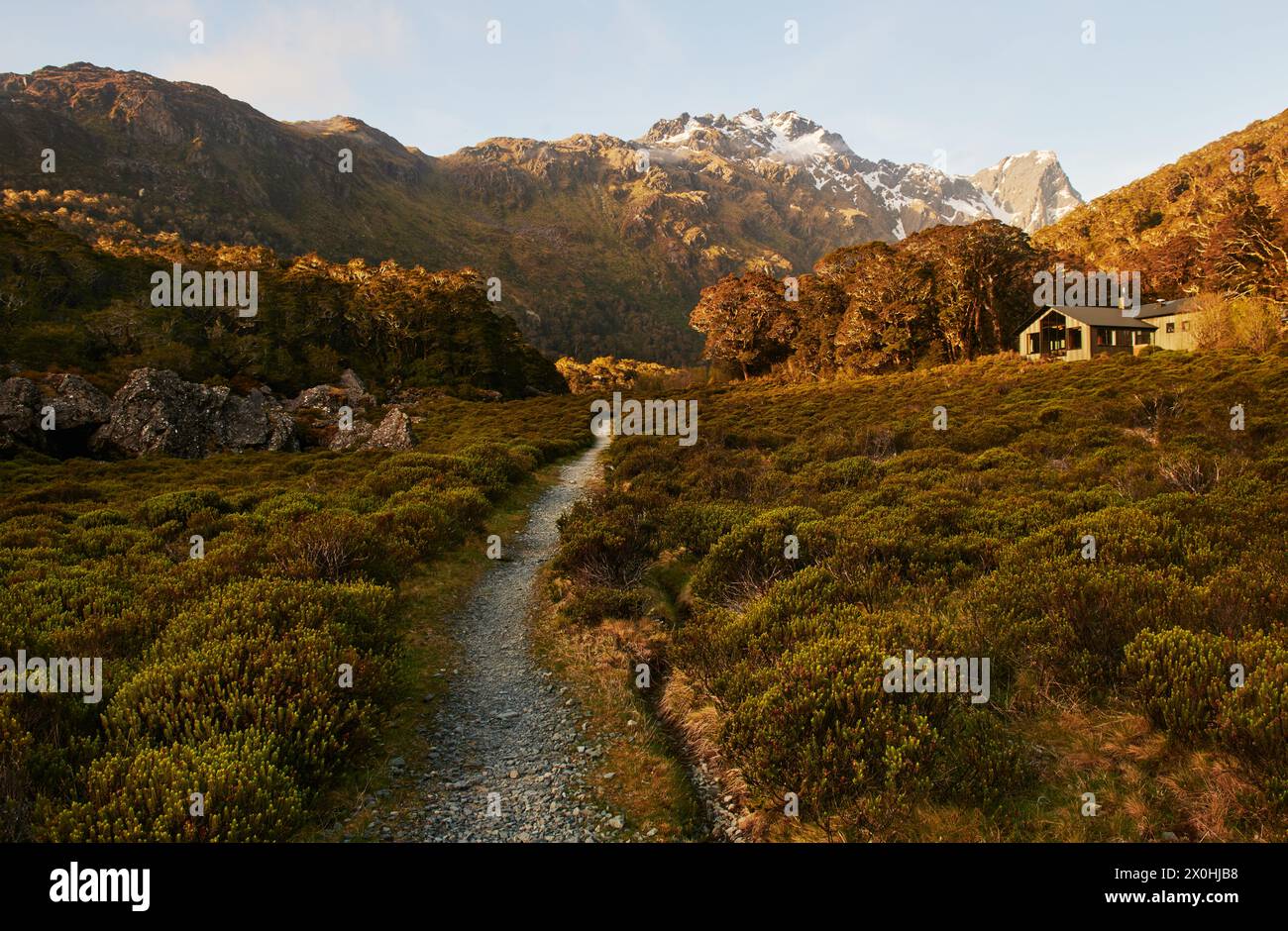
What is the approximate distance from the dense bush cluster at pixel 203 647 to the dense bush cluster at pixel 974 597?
11.4 ft

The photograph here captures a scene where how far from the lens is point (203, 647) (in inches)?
224

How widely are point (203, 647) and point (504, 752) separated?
10.7 feet

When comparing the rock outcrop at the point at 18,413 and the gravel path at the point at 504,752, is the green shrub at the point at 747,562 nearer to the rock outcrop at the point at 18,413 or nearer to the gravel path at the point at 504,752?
the gravel path at the point at 504,752

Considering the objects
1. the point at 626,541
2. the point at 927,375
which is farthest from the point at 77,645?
the point at 927,375

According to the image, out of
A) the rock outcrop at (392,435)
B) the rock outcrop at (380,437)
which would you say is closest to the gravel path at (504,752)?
the rock outcrop at (392,435)

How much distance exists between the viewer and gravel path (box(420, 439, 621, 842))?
182 inches

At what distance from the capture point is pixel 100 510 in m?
14.3

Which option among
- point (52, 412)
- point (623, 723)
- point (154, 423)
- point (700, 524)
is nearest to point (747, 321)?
point (154, 423)

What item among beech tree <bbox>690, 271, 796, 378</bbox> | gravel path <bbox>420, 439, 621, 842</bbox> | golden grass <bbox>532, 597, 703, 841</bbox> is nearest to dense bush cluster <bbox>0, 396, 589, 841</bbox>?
gravel path <bbox>420, 439, 621, 842</bbox>

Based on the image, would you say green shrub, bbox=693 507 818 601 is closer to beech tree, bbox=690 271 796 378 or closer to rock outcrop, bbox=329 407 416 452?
rock outcrop, bbox=329 407 416 452

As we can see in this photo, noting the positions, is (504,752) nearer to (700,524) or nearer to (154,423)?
(700,524)

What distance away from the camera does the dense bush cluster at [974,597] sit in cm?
422

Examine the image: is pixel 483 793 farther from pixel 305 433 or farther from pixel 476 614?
pixel 305 433

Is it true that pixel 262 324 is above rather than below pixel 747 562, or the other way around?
above
